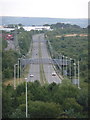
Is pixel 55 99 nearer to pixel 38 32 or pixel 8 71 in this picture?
pixel 8 71

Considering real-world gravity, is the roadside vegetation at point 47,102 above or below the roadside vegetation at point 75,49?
below

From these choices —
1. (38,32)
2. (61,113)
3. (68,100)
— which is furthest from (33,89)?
(38,32)

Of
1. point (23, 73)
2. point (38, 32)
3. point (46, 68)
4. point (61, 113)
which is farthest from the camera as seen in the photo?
point (38, 32)

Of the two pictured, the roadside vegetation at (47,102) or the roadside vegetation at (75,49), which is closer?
the roadside vegetation at (47,102)

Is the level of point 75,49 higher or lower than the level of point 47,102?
higher

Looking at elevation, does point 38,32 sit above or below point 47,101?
above

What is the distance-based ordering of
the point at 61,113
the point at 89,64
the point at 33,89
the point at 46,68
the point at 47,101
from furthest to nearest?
the point at 46,68 → the point at 89,64 → the point at 33,89 → the point at 47,101 → the point at 61,113

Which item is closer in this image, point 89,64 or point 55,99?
point 55,99

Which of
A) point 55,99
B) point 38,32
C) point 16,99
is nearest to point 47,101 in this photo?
point 55,99

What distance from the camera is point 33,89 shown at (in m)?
3.91

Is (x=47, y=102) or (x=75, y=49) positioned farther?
(x=75, y=49)

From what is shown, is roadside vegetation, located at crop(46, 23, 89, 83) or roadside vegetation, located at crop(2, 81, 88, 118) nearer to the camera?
roadside vegetation, located at crop(2, 81, 88, 118)

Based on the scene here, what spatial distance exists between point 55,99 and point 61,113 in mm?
424

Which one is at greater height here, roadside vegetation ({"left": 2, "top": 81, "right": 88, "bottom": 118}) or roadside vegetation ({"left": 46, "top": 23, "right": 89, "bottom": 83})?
roadside vegetation ({"left": 46, "top": 23, "right": 89, "bottom": 83})
